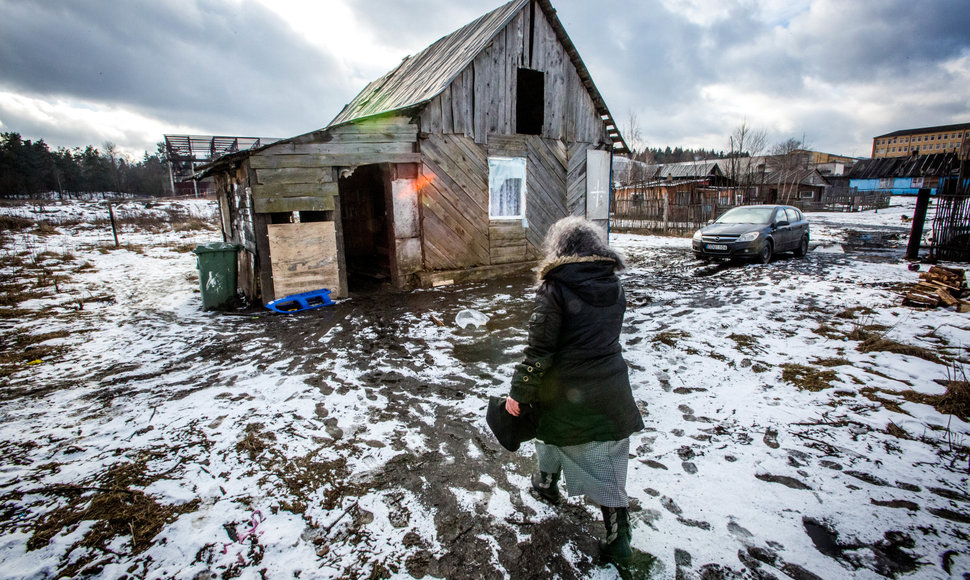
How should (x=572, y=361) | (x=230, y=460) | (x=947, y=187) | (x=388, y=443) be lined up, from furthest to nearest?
(x=947, y=187), (x=388, y=443), (x=230, y=460), (x=572, y=361)

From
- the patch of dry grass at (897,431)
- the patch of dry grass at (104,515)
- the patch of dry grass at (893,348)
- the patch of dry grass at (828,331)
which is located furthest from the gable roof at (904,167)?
the patch of dry grass at (104,515)

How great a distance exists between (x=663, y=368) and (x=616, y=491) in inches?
118

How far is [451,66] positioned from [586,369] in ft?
31.4

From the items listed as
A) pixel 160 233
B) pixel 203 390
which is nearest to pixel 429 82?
pixel 203 390

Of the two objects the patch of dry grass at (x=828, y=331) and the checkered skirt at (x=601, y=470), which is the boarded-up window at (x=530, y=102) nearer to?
the patch of dry grass at (x=828, y=331)

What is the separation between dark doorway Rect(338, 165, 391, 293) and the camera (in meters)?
13.0

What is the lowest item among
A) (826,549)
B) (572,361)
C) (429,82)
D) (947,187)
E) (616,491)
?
(826,549)

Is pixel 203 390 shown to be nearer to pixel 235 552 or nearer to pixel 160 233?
pixel 235 552

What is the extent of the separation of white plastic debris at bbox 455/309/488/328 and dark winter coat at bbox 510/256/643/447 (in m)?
4.42

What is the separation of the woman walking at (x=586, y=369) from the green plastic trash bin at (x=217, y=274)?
24.5 feet

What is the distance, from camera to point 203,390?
4.43 metres

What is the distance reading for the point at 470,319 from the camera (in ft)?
22.5

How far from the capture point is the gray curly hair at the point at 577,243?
217cm

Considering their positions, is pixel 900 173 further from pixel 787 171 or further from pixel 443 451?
pixel 443 451
